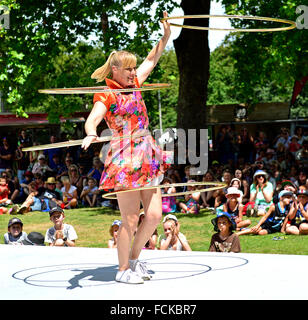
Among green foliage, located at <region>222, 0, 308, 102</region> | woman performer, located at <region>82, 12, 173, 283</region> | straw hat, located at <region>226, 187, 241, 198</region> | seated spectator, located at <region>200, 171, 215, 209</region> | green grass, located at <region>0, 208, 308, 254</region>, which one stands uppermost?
green foliage, located at <region>222, 0, 308, 102</region>

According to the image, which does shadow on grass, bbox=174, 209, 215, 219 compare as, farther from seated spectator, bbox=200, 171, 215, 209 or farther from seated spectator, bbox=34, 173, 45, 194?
seated spectator, bbox=34, 173, 45, 194

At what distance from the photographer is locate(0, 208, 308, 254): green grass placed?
30.6 ft

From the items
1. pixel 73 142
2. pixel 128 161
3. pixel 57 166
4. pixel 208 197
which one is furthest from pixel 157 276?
pixel 57 166

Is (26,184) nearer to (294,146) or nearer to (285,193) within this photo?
(294,146)

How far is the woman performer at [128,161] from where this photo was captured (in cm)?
484

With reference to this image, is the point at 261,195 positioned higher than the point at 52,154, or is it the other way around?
the point at 52,154

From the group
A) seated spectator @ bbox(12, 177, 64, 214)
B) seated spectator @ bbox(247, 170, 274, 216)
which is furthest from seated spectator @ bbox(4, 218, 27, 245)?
seated spectator @ bbox(12, 177, 64, 214)

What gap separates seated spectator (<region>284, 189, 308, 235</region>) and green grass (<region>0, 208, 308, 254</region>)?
0.20 metres

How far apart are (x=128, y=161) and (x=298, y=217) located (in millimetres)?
6304

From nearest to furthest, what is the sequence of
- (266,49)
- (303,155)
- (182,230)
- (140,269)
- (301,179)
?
(140,269) → (182,230) → (301,179) → (303,155) → (266,49)

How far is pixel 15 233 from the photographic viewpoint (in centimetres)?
866
